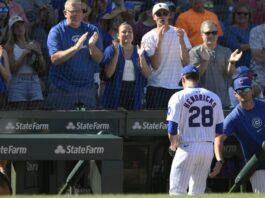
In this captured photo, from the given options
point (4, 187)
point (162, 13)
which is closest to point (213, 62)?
point (162, 13)

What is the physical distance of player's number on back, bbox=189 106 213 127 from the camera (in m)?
9.50

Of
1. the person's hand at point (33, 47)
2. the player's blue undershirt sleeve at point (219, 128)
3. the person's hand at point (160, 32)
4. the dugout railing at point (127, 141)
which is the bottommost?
the dugout railing at point (127, 141)

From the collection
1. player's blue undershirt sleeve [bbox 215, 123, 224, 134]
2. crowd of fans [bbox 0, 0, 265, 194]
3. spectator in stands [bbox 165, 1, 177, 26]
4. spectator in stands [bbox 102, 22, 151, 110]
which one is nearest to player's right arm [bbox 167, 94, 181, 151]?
player's blue undershirt sleeve [bbox 215, 123, 224, 134]

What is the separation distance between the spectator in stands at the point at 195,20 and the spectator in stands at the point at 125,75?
47.3 inches

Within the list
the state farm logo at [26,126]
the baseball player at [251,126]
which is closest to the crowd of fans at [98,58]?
the state farm logo at [26,126]

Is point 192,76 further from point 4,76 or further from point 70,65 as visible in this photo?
point 4,76

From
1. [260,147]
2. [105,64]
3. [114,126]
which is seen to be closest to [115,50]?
[105,64]

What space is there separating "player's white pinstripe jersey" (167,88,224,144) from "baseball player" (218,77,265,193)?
2.08 feet

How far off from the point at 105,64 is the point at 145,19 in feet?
5.16

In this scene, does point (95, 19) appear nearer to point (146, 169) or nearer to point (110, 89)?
point (110, 89)

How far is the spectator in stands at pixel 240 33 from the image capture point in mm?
12477

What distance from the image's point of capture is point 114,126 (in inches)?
431

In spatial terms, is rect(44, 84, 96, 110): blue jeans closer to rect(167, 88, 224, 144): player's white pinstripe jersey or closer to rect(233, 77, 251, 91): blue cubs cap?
rect(167, 88, 224, 144): player's white pinstripe jersey

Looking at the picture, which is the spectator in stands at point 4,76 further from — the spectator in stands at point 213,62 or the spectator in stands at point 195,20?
the spectator in stands at point 195,20
